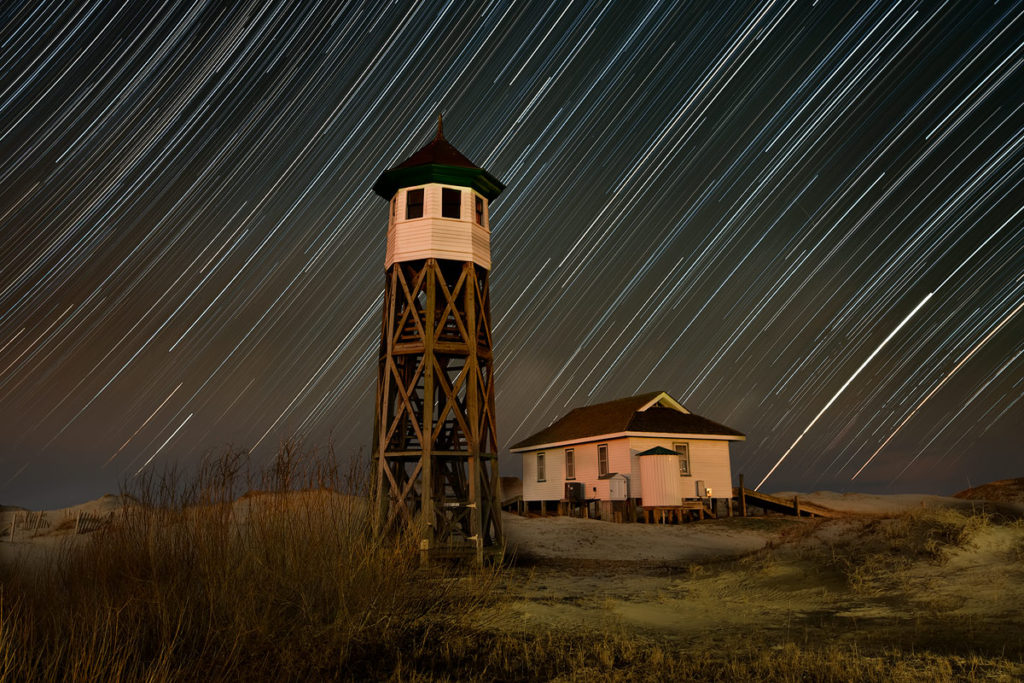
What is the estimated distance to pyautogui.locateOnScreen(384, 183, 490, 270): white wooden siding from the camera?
62.9 feet

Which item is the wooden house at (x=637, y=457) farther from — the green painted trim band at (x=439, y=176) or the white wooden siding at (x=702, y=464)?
the green painted trim band at (x=439, y=176)

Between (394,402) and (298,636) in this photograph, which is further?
(394,402)

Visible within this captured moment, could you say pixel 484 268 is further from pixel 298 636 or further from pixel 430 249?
pixel 298 636

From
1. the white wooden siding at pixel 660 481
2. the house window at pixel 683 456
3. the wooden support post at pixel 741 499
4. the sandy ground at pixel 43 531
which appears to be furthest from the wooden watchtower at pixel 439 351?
the wooden support post at pixel 741 499

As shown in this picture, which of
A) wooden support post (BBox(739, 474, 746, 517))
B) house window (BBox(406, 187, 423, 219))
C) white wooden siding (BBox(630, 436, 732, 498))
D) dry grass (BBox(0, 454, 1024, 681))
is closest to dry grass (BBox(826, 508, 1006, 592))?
dry grass (BBox(0, 454, 1024, 681))

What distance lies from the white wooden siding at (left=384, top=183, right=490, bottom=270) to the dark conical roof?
252 mm

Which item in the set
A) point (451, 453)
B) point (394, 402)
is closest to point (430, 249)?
point (394, 402)

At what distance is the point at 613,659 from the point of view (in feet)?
23.2

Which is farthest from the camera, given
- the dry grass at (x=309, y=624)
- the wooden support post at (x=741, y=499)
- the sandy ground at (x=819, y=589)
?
the wooden support post at (x=741, y=499)

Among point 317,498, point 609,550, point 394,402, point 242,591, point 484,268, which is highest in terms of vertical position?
point 484,268

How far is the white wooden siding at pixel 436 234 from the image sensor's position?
62.9 feet

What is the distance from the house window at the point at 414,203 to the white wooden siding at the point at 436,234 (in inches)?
5.9

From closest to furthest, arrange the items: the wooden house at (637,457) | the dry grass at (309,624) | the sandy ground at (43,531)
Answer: the dry grass at (309,624) < the sandy ground at (43,531) < the wooden house at (637,457)

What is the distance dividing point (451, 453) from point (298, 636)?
36.2ft
